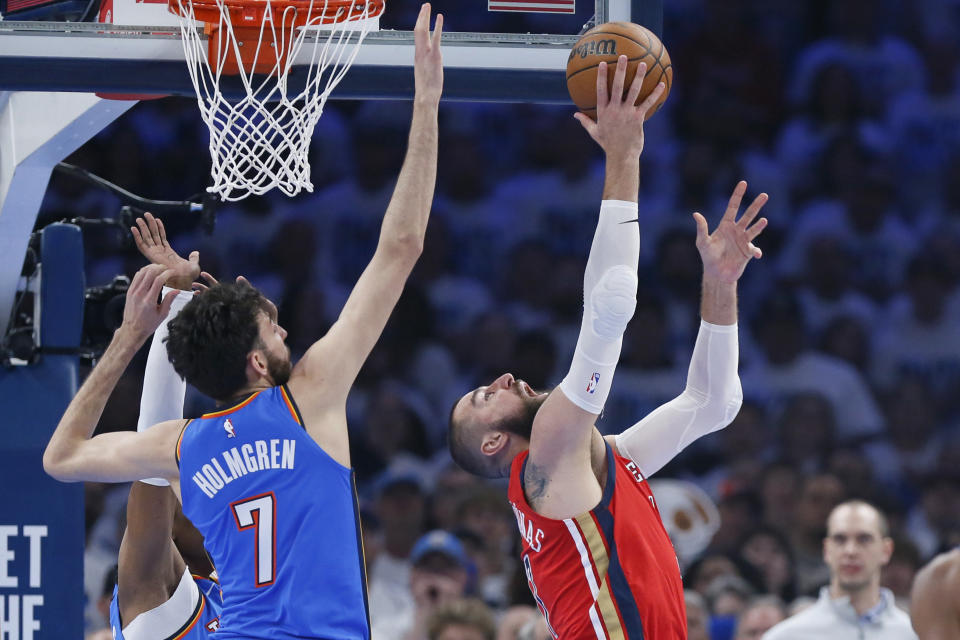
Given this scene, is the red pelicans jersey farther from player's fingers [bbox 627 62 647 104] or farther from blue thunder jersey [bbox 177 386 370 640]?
player's fingers [bbox 627 62 647 104]

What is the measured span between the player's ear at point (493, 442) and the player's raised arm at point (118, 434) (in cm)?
95

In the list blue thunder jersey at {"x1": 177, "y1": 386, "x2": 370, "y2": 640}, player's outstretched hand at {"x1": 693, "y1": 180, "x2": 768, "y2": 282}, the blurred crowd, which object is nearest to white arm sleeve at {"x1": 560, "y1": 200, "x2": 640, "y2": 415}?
player's outstretched hand at {"x1": 693, "y1": 180, "x2": 768, "y2": 282}

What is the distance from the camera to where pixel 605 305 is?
3.27 metres

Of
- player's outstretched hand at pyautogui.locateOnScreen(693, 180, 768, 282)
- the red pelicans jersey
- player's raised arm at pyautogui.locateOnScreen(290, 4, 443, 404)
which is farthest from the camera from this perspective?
player's outstretched hand at pyautogui.locateOnScreen(693, 180, 768, 282)

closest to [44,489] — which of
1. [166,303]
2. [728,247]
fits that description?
[166,303]

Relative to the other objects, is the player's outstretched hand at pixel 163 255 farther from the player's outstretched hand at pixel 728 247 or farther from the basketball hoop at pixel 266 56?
the player's outstretched hand at pixel 728 247

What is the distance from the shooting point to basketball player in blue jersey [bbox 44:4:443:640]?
3.11 metres

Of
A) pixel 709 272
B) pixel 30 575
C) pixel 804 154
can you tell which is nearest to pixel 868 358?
pixel 804 154

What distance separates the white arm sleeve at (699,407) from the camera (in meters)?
3.91

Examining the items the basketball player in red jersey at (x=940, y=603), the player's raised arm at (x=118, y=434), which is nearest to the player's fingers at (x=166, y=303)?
the player's raised arm at (x=118, y=434)

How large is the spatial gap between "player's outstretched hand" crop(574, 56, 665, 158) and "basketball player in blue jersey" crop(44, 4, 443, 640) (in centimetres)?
43

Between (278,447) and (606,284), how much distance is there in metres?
0.95

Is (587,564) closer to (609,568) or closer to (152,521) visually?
(609,568)

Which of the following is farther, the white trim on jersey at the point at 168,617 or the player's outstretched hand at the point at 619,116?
the white trim on jersey at the point at 168,617
